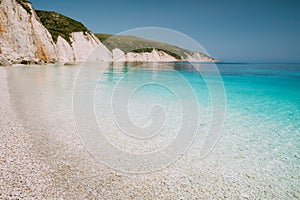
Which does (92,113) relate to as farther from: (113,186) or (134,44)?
(134,44)

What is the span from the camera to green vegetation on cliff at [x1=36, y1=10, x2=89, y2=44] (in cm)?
6469

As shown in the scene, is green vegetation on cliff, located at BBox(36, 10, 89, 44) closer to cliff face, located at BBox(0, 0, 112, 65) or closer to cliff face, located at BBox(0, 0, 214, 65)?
cliff face, located at BBox(0, 0, 214, 65)

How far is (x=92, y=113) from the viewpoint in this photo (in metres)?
9.45

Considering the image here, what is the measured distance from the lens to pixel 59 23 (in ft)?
232

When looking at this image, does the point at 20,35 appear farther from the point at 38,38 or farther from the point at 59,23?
the point at 59,23

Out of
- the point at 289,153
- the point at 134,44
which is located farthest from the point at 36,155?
the point at 134,44

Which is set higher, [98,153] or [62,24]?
[62,24]

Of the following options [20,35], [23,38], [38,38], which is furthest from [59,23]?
[20,35]

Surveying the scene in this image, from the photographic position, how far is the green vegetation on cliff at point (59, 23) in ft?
212

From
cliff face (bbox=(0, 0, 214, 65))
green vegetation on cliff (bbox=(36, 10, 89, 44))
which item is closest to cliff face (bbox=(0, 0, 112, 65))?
cliff face (bbox=(0, 0, 214, 65))

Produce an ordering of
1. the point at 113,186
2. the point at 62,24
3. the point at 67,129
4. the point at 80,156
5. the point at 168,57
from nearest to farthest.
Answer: the point at 113,186
the point at 80,156
the point at 67,129
the point at 62,24
the point at 168,57

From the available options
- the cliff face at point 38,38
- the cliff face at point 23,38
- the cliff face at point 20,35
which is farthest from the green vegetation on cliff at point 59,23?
the cliff face at point 20,35

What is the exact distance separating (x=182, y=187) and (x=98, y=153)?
2.64 metres

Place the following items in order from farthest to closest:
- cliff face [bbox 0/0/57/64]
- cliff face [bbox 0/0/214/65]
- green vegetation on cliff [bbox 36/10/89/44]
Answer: green vegetation on cliff [bbox 36/10/89/44] < cliff face [bbox 0/0/214/65] < cliff face [bbox 0/0/57/64]
